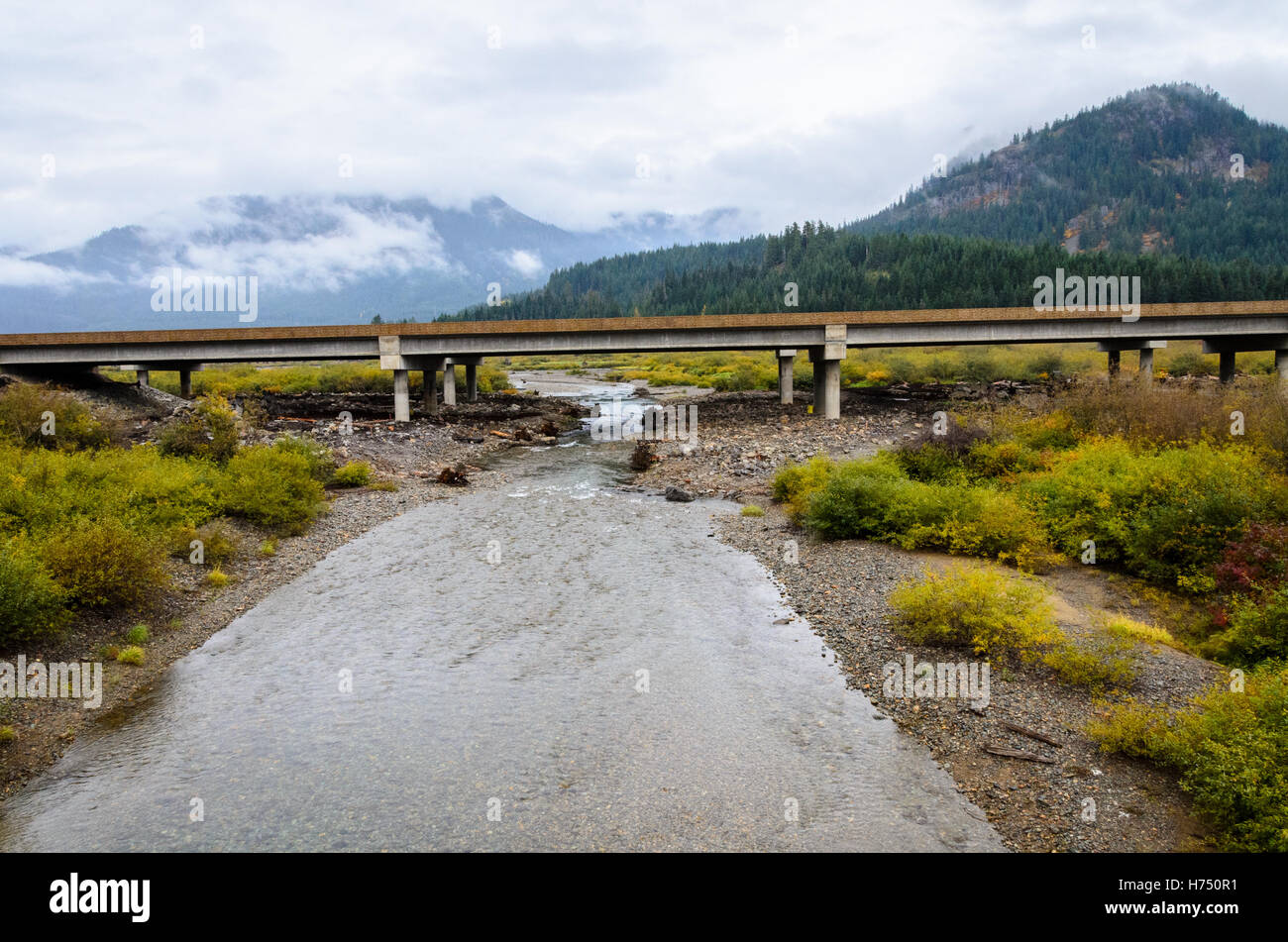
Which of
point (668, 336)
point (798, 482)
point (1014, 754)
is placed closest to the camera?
point (1014, 754)

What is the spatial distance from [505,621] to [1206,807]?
14.1m

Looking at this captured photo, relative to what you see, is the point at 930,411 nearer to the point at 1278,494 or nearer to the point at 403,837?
the point at 1278,494

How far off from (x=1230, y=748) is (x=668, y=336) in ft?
154

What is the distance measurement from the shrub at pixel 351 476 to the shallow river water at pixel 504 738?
12.8 m

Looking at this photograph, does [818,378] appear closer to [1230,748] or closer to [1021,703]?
[1021,703]

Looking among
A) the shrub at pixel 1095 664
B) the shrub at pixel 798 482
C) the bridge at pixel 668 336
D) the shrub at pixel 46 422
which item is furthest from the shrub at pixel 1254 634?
the bridge at pixel 668 336

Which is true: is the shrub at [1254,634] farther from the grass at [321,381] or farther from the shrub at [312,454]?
the grass at [321,381]

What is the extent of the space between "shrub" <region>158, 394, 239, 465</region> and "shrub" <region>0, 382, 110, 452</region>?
2280mm

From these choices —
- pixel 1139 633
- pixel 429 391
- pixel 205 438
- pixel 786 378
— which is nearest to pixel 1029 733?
pixel 1139 633

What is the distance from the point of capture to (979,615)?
51.3ft

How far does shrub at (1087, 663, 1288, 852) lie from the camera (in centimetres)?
930
